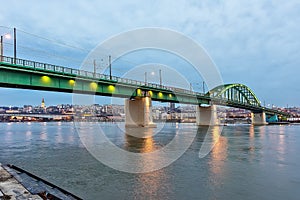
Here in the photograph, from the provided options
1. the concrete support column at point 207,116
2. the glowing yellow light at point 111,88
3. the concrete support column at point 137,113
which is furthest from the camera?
the concrete support column at point 207,116

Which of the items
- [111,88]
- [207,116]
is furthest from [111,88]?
[207,116]

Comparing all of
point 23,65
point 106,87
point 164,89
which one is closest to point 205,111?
point 164,89

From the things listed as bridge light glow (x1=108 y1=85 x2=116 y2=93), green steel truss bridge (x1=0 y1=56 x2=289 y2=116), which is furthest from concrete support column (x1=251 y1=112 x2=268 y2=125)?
bridge light glow (x1=108 y1=85 x2=116 y2=93)

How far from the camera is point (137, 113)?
76.4 meters

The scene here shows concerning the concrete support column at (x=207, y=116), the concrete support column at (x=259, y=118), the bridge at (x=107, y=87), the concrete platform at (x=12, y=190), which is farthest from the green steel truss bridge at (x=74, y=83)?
the concrete support column at (x=259, y=118)

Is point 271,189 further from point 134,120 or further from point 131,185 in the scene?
point 134,120

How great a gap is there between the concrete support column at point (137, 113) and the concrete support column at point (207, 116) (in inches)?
1300

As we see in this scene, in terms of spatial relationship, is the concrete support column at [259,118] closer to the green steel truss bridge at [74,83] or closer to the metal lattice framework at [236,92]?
the metal lattice framework at [236,92]

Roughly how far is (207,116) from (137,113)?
125 feet

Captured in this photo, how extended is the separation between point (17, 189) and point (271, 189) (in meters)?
10.4

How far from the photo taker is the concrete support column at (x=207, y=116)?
101 meters

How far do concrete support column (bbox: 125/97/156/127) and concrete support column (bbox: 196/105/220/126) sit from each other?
33021 mm

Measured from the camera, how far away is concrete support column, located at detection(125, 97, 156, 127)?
74688 millimetres

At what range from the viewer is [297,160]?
1889 cm
